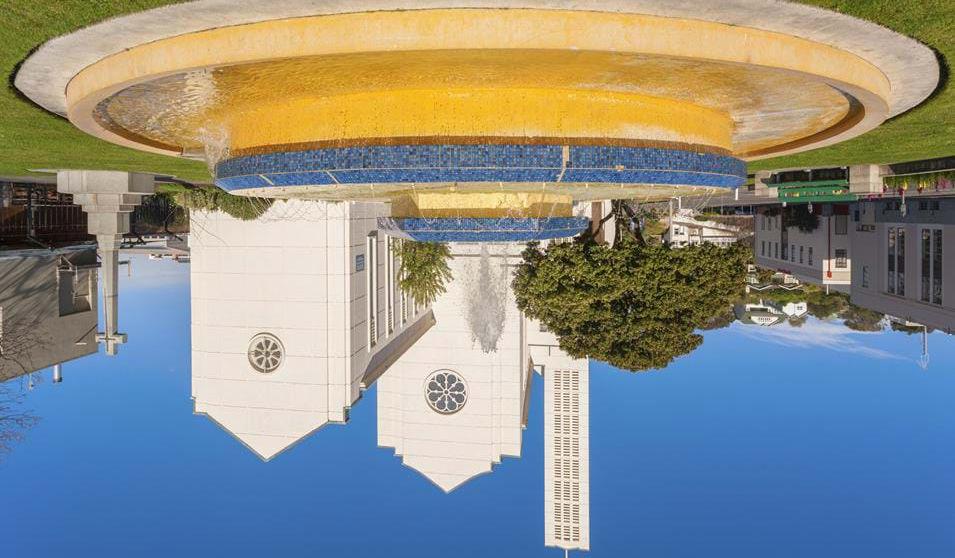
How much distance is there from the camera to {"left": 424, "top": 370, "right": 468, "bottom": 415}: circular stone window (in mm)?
20688

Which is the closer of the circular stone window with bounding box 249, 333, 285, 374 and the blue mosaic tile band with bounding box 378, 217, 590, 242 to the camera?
the blue mosaic tile band with bounding box 378, 217, 590, 242

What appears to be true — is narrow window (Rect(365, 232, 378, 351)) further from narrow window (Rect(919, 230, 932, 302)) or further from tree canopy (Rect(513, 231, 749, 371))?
narrow window (Rect(919, 230, 932, 302))

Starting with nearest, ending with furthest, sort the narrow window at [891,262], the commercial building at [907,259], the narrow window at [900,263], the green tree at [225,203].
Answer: the green tree at [225,203], the commercial building at [907,259], the narrow window at [900,263], the narrow window at [891,262]

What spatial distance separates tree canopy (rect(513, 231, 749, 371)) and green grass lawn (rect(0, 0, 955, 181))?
3.13m

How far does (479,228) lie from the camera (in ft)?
27.4

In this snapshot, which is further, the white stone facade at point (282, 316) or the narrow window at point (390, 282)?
the narrow window at point (390, 282)

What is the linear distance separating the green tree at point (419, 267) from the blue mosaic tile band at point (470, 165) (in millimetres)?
13490

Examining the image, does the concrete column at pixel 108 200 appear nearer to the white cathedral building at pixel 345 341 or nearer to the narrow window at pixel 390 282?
the white cathedral building at pixel 345 341

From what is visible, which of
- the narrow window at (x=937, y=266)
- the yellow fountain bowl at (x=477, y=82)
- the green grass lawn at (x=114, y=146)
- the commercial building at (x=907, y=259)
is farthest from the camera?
the narrow window at (x=937, y=266)

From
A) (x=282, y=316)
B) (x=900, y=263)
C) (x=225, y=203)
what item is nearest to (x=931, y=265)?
(x=900, y=263)

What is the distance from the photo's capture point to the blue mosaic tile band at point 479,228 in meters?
8.20

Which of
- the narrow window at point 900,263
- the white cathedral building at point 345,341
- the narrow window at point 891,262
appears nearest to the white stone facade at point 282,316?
the white cathedral building at point 345,341

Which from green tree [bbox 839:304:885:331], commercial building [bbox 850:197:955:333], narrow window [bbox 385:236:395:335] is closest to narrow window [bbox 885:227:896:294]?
commercial building [bbox 850:197:955:333]

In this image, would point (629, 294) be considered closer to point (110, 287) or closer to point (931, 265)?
point (110, 287)
